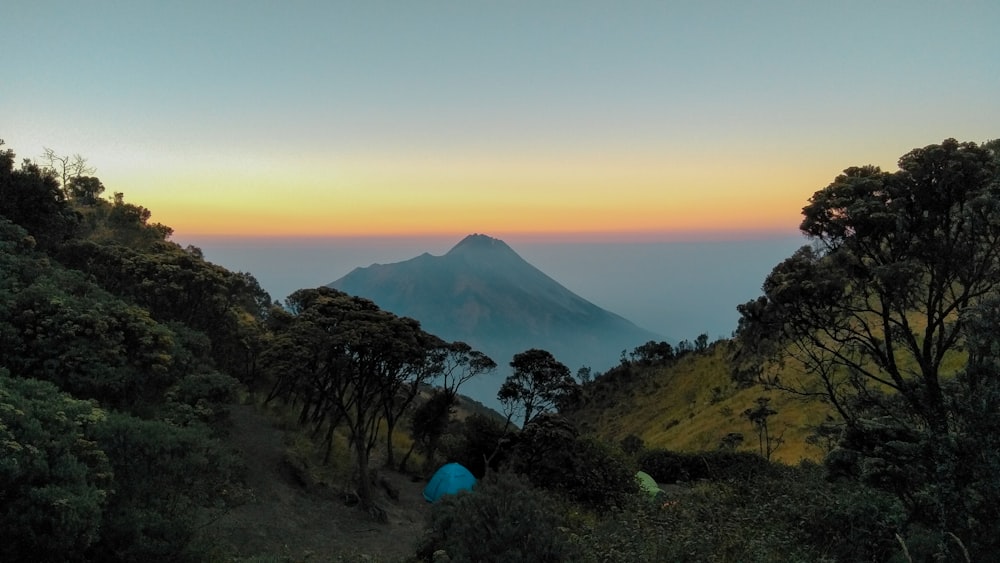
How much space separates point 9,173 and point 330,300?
615 inches

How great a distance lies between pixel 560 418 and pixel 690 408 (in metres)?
23.1

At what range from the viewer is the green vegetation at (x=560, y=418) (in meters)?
6.85

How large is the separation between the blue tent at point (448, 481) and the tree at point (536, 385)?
339 cm

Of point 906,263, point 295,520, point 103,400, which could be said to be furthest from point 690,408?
point 103,400

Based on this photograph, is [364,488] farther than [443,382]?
No

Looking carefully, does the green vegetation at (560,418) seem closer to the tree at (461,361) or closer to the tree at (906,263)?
the tree at (906,263)

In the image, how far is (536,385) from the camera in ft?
77.1

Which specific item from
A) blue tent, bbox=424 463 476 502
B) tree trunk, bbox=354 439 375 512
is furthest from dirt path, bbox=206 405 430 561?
blue tent, bbox=424 463 476 502

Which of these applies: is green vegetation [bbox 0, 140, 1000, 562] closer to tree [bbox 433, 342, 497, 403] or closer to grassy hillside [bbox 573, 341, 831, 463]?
tree [bbox 433, 342, 497, 403]

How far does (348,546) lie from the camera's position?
14398 millimetres

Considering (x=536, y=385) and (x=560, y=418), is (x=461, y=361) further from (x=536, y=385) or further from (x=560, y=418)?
(x=560, y=418)

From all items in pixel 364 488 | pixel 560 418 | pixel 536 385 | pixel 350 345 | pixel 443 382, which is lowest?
pixel 364 488

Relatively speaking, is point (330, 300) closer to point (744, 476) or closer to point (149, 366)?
point (149, 366)

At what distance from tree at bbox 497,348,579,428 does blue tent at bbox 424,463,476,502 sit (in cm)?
339
